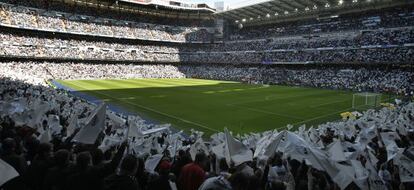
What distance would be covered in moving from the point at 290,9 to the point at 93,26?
1665 inches

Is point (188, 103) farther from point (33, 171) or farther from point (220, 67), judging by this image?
point (220, 67)

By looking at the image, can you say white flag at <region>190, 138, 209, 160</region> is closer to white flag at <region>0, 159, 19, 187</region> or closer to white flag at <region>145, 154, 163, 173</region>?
white flag at <region>145, 154, 163, 173</region>

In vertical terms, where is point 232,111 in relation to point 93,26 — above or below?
below

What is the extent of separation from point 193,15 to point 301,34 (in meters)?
32.6

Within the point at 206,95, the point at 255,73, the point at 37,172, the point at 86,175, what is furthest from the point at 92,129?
the point at 255,73

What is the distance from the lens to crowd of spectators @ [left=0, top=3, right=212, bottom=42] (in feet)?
194

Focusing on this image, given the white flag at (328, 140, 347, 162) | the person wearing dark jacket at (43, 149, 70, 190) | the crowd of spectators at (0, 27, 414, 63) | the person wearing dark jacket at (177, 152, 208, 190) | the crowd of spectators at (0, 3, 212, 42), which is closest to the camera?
the person wearing dark jacket at (43, 149, 70, 190)

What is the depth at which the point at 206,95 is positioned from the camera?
36406mm

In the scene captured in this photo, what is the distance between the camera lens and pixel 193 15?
86.6 metres

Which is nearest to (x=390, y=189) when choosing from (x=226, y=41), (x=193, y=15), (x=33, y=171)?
(x=33, y=171)

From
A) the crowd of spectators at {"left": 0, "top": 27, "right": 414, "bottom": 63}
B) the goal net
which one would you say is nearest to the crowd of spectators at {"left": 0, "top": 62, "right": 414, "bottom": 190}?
the goal net

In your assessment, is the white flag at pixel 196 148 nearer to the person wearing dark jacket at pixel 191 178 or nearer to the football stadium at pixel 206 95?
the football stadium at pixel 206 95

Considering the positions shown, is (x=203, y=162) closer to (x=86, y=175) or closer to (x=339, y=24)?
(x=86, y=175)

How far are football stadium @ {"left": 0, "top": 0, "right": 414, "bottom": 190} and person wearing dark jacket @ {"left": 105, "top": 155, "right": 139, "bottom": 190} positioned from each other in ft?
0.05
